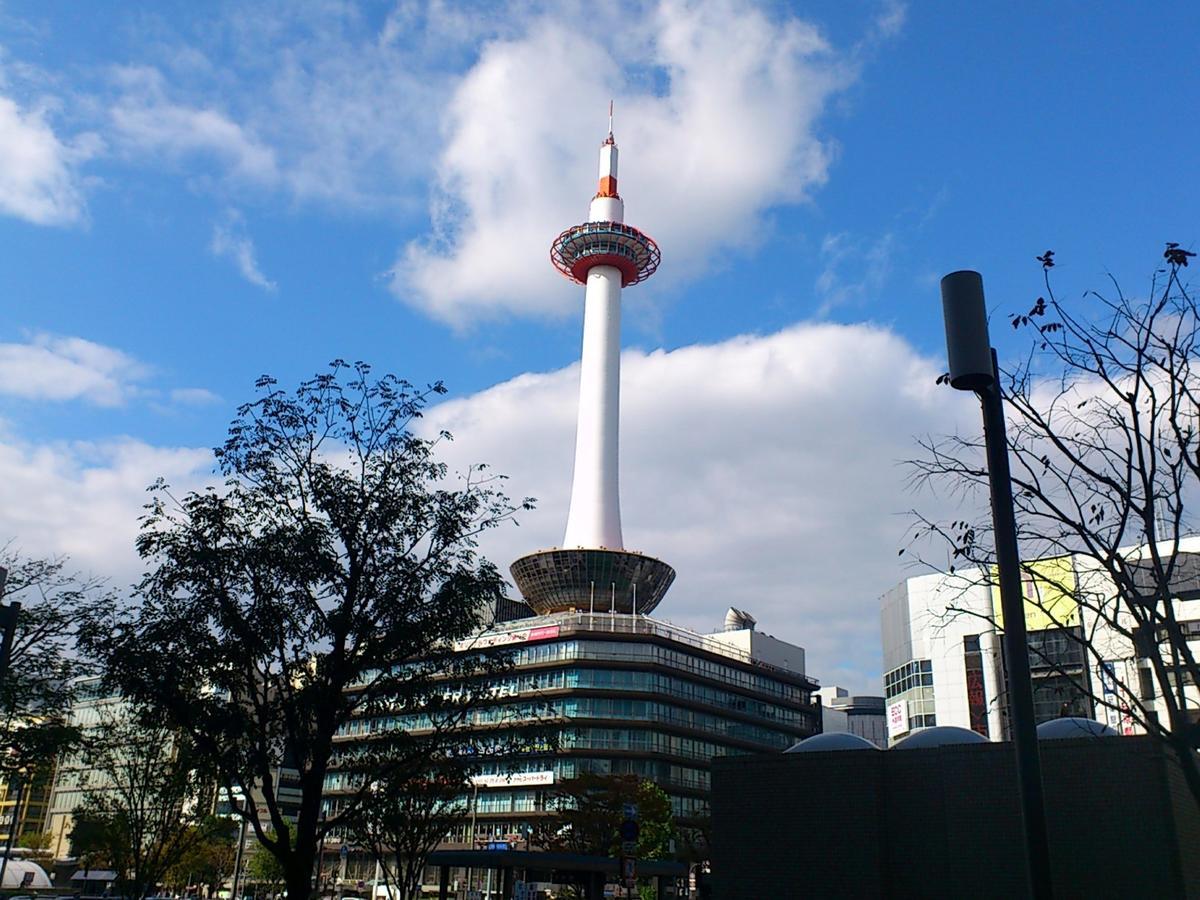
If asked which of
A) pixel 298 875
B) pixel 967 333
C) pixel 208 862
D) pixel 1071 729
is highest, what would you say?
pixel 967 333

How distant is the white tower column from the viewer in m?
97.5

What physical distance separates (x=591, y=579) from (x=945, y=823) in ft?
238

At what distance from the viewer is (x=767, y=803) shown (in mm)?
25266

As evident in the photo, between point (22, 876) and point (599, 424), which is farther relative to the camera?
point (599, 424)

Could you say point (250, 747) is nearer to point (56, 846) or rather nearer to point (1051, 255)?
point (1051, 255)

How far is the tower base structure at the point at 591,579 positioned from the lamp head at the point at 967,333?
8594cm

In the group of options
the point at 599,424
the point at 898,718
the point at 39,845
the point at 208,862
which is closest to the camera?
the point at 898,718

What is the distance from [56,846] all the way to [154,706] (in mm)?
118089

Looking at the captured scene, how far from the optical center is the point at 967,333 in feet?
30.6

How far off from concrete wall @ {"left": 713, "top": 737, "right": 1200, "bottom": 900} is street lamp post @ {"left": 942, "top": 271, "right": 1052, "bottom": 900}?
1459 cm

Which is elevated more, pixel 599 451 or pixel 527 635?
pixel 599 451

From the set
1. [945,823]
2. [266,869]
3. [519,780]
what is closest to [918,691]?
[519,780]

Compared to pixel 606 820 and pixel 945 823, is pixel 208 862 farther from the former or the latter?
pixel 945 823

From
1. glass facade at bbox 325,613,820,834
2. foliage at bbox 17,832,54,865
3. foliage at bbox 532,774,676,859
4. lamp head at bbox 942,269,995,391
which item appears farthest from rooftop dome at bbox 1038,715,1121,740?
foliage at bbox 17,832,54,865
